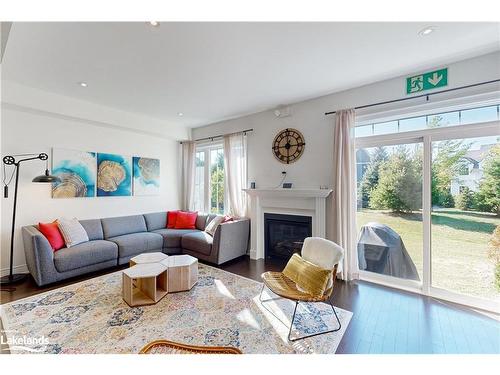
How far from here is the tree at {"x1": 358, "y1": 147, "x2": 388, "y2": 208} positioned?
10.5 feet

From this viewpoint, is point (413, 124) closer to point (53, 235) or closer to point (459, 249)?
point (459, 249)

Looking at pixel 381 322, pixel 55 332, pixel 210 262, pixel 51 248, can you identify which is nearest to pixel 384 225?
pixel 381 322

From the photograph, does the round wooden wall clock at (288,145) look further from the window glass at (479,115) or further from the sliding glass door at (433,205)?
the window glass at (479,115)

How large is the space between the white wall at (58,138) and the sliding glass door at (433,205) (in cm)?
410

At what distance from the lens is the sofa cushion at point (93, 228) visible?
150 inches

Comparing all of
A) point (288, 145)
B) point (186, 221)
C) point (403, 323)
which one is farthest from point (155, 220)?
point (403, 323)

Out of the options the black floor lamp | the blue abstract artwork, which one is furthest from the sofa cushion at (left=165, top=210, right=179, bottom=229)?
the black floor lamp

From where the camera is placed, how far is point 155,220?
4.84 metres

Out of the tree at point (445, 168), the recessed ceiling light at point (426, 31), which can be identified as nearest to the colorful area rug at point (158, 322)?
the tree at point (445, 168)

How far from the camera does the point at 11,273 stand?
10.1 feet

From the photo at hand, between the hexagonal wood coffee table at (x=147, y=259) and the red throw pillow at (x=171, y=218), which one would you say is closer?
the hexagonal wood coffee table at (x=147, y=259)

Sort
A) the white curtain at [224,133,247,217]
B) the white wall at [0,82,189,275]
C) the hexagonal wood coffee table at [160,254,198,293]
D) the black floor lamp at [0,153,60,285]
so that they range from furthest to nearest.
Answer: the white curtain at [224,133,247,217] → the white wall at [0,82,189,275] → the black floor lamp at [0,153,60,285] → the hexagonal wood coffee table at [160,254,198,293]

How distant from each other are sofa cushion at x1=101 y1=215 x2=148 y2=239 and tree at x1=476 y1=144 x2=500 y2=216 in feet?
16.8

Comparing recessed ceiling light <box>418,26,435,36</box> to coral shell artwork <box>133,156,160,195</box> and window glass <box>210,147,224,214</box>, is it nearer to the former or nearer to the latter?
window glass <box>210,147,224,214</box>
